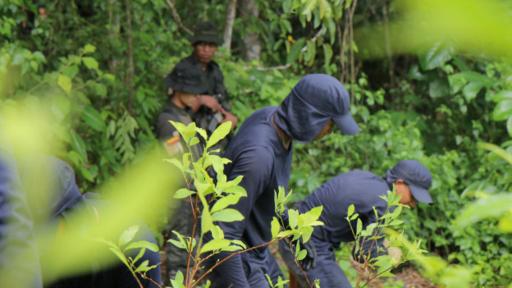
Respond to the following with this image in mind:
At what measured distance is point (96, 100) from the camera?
224 inches

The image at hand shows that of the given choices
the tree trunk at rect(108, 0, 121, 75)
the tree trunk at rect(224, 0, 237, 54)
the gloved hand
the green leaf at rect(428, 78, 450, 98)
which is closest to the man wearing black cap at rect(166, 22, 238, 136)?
the tree trunk at rect(108, 0, 121, 75)

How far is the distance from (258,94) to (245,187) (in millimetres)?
4256

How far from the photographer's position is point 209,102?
5.33m

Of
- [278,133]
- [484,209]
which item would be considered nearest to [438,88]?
[278,133]

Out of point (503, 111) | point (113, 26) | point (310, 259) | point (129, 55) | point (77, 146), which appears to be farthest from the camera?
point (113, 26)

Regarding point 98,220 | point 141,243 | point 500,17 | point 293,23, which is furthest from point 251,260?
point 293,23

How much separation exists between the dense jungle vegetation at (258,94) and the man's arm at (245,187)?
84 cm

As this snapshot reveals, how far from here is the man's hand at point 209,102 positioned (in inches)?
208

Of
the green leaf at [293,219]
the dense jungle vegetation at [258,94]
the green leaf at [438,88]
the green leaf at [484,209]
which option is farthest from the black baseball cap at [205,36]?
the green leaf at [484,209]

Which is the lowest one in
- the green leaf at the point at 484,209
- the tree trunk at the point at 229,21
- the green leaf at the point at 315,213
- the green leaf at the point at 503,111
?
the tree trunk at the point at 229,21

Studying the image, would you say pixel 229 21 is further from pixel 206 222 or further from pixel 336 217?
pixel 206 222

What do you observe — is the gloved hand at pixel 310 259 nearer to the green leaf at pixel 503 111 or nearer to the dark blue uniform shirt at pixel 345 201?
the dark blue uniform shirt at pixel 345 201

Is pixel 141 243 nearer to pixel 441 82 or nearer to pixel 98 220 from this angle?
pixel 98 220

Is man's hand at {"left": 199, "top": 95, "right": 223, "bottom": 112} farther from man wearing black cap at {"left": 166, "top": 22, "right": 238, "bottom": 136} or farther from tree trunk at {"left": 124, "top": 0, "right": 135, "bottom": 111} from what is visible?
tree trunk at {"left": 124, "top": 0, "right": 135, "bottom": 111}
